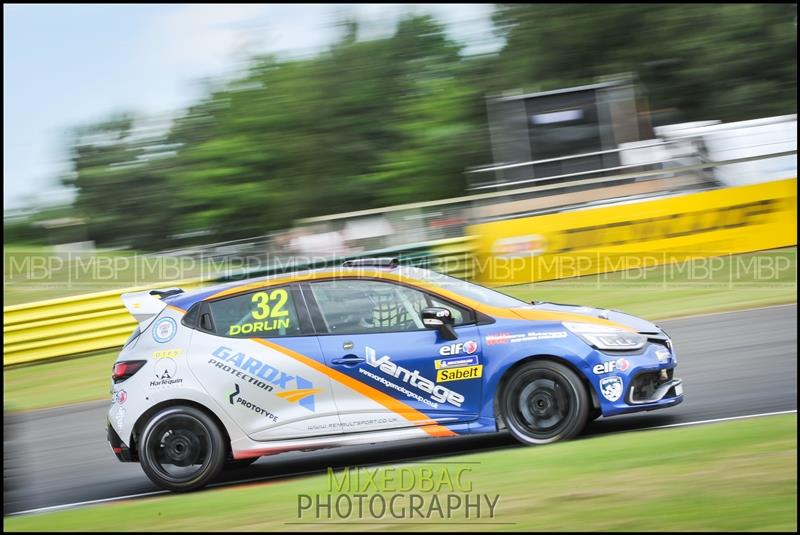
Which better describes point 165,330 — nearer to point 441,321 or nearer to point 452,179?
point 441,321

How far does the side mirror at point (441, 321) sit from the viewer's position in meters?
6.81

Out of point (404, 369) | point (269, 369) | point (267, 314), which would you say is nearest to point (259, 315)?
point (267, 314)

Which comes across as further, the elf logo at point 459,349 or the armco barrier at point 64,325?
the armco barrier at point 64,325

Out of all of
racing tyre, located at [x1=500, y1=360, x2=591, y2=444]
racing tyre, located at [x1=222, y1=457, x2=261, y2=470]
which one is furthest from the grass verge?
racing tyre, located at [x1=222, y1=457, x2=261, y2=470]

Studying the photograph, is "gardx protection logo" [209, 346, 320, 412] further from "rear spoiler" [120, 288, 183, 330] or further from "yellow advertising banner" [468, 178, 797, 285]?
"yellow advertising banner" [468, 178, 797, 285]

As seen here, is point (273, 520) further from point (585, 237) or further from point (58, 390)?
point (585, 237)

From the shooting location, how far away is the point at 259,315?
7.14 m

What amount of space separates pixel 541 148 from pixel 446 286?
1160cm

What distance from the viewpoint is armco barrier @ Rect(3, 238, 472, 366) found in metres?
14.6

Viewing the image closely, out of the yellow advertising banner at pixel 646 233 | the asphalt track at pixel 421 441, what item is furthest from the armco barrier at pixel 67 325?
the asphalt track at pixel 421 441

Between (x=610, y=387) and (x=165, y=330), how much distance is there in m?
3.41

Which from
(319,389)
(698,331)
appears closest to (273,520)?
(319,389)

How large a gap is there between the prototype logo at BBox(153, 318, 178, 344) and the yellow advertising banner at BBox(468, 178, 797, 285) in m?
8.37

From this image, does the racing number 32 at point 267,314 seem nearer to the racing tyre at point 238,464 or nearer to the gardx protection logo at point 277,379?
the gardx protection logo at point 277,379
